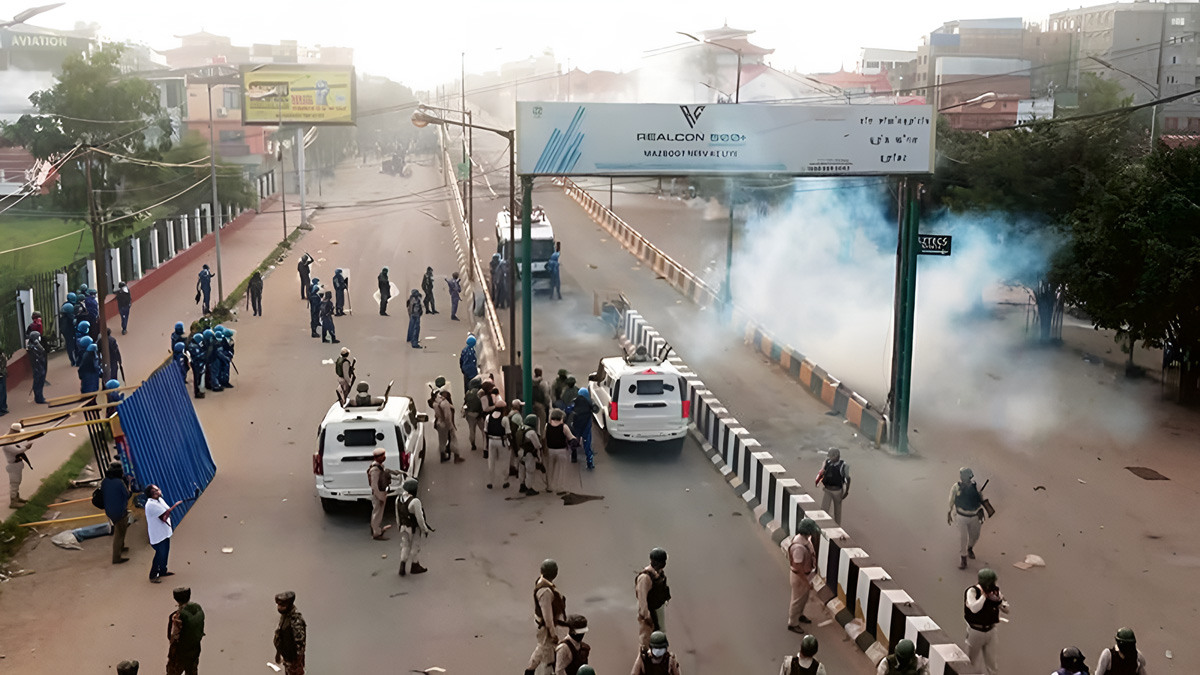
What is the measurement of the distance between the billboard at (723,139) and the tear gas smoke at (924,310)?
5.91m

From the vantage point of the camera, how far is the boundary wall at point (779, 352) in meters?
20.8

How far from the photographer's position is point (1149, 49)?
90.1 m

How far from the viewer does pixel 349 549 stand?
1453cm

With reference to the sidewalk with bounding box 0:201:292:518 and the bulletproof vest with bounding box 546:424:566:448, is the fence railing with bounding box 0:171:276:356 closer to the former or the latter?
the sidewalk with bounding box 0:201:292:518

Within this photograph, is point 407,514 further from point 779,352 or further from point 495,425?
point 779,352

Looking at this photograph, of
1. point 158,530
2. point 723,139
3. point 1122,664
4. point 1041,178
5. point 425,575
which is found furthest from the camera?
point 1041,178

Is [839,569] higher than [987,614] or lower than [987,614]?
lower

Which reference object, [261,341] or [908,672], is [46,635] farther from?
[261,341]

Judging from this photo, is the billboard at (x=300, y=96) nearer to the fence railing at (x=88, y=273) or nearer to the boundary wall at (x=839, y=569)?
the fence railing at (x=88, y=273)

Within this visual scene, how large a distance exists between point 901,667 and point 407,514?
6451mm

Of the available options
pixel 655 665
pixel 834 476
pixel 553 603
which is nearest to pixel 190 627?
pixel 553 603

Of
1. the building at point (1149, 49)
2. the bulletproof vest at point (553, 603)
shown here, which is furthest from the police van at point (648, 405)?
the building at point (1149, 49)

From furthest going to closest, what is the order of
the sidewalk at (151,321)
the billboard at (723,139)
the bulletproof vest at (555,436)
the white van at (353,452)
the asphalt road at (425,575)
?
the sidewalk at (151,321) → the billboard at (723,139) → the bulletproof vest at (555,436) → the white van at (353,452) → the asphalt road at (425,575)

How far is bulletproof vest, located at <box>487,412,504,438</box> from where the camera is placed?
1723 cm
